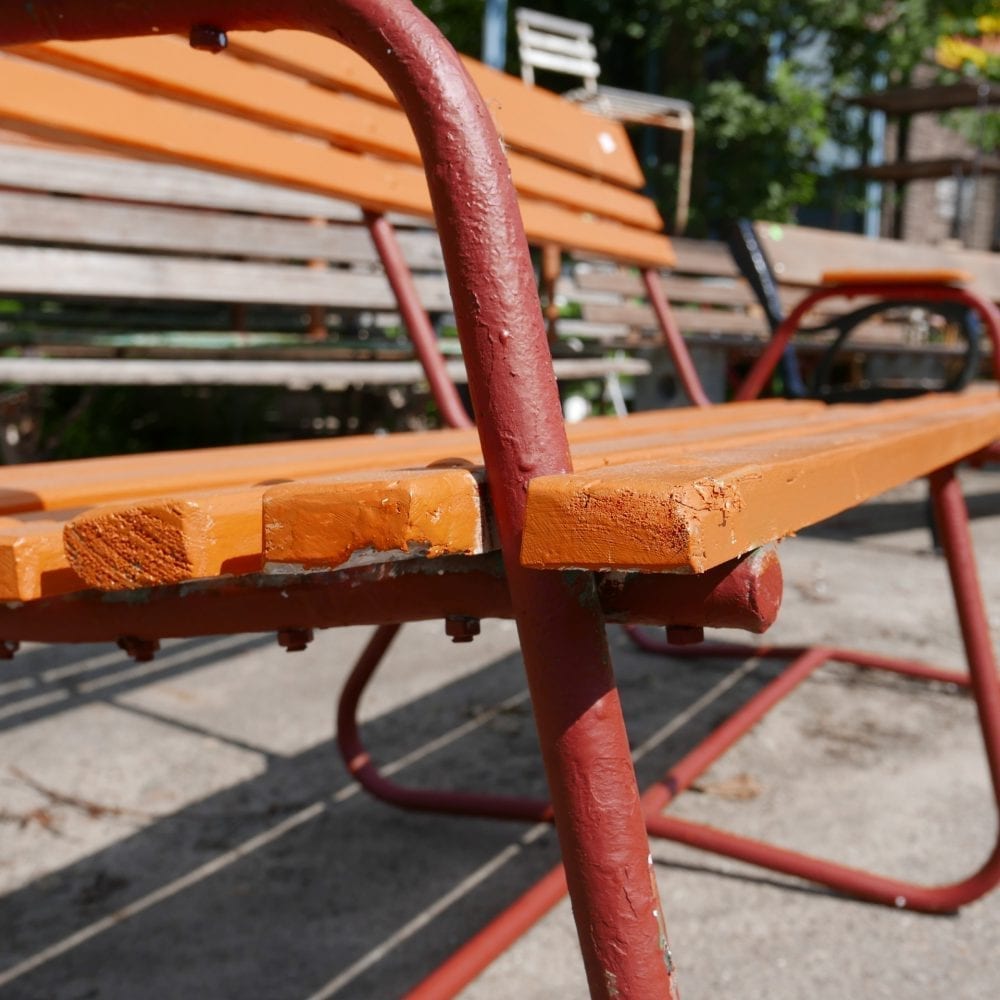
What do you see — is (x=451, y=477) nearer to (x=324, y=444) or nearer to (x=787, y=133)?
(x=324, y=444)

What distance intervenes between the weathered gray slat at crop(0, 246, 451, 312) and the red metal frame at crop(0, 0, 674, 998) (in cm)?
247

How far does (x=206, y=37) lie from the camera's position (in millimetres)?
669

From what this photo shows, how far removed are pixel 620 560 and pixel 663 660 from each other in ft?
7.14

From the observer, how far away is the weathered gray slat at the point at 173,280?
289 centimetres

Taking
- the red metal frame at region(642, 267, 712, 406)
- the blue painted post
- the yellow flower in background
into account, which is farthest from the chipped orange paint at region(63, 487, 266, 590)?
the yellow flower in background

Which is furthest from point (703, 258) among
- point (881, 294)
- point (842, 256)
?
point (881, 294)

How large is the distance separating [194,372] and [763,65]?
728 cm

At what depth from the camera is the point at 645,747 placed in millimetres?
2105

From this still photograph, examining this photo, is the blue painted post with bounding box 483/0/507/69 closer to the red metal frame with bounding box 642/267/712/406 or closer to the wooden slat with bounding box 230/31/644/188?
the wooden slat with bounding box 230/31/644/188

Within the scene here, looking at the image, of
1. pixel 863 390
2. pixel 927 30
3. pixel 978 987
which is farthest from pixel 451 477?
pixel 927 30

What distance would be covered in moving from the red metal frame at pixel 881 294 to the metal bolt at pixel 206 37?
1.82 m

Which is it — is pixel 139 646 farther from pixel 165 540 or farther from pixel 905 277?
pixel 905 277

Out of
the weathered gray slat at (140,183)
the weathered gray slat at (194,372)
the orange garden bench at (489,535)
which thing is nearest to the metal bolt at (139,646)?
the orange garden bench at (489,535)

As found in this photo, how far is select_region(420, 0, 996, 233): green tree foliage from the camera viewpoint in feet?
27.4
